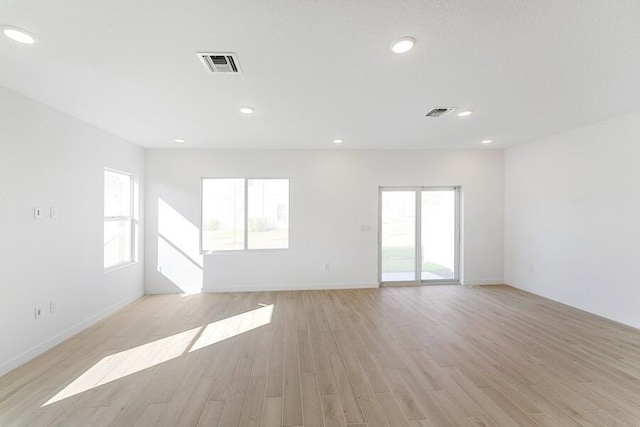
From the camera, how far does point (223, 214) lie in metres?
5.27

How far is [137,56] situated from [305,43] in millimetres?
1272

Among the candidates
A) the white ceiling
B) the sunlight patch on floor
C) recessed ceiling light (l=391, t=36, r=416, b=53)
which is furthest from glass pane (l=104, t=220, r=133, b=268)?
recessed ceiling light (l=391, t=36, r=416, b=53)

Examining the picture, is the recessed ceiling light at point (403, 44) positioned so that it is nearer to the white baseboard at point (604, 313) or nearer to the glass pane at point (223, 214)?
the glass pane at point (223, 214)

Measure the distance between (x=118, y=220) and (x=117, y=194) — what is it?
43 cm

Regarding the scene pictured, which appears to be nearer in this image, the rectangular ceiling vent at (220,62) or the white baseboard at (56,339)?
the rectangular ceiling vent at (220,62)

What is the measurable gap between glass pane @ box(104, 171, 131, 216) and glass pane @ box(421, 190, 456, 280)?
18.1ft

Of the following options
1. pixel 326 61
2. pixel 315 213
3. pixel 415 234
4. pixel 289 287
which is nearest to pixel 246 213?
pixel 315 213

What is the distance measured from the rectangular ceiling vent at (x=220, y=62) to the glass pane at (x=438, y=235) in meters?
4.50

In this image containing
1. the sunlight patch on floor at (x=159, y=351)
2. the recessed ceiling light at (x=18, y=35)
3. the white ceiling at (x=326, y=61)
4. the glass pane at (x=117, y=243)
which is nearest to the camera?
the white ceiling at (x=326, y=61)

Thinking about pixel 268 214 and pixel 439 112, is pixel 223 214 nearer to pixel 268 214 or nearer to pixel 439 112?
pixel 268 214

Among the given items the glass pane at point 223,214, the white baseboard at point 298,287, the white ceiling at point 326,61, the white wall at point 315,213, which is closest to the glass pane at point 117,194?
the white wall at point 315,213

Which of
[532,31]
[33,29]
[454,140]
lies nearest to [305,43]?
[532,31]

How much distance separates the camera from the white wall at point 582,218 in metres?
3.54

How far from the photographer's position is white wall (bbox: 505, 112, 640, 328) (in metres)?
3.54
